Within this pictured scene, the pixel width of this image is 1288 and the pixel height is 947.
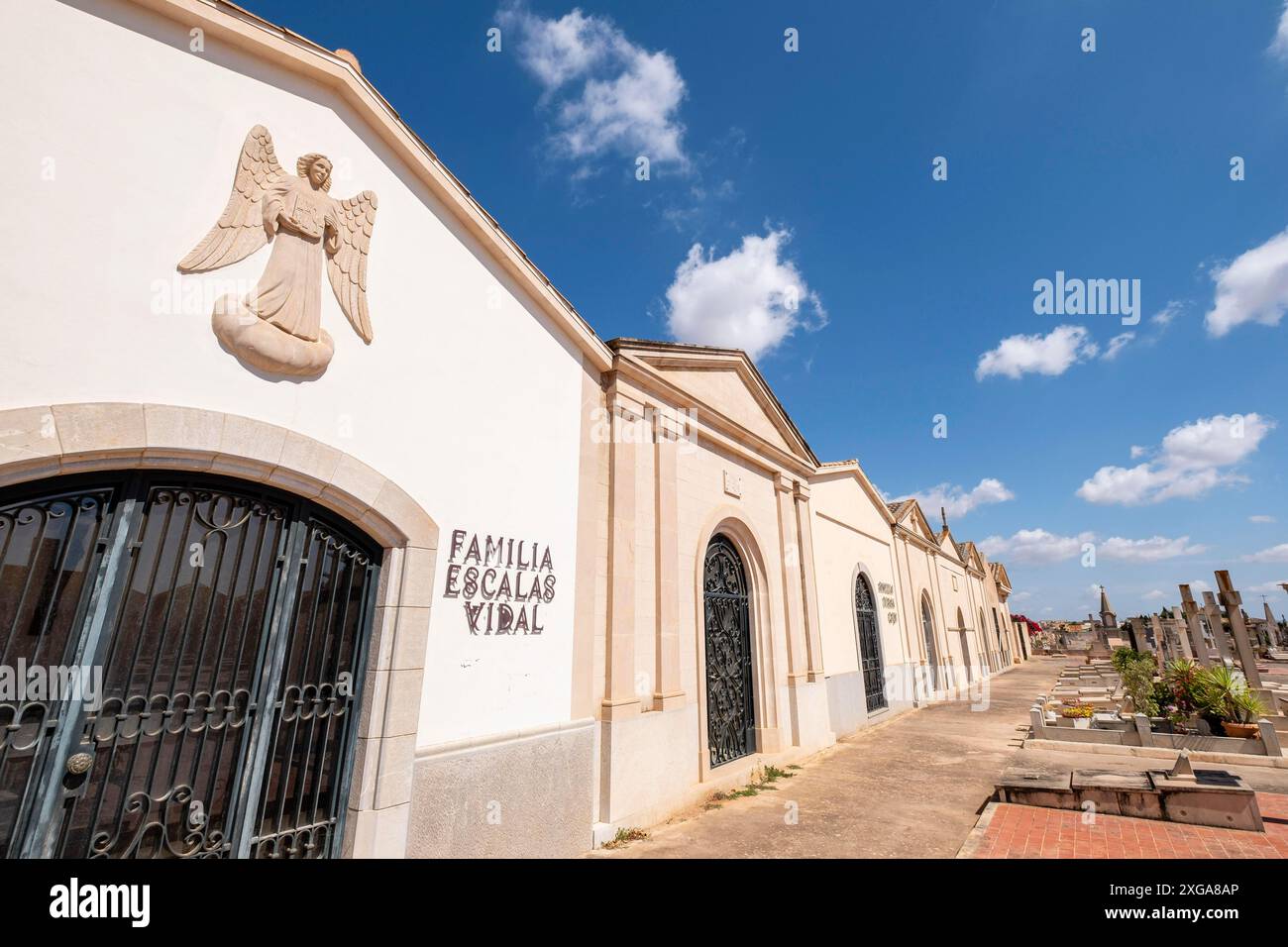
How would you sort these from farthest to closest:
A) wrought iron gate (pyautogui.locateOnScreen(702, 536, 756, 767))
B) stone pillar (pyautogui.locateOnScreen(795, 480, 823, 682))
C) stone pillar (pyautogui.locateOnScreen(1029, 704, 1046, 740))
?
stone pillar (pyautogui.locateOnScreen(795, 480, 823, 682)) < stone pillar (pyautogui.locateOnScreen(1029, 704, 1046, 740)) < wrought iron gate (pyautogui.locateOnScreen(702, 536, 756, 767))

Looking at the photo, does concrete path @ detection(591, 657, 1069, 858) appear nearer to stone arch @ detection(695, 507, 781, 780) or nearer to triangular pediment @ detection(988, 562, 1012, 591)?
stone arch @ detection(695, 507, 781, 780)

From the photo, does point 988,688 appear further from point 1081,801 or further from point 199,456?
point 199,456

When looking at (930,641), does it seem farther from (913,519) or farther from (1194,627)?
(1194,627)

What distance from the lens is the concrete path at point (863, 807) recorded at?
573cm

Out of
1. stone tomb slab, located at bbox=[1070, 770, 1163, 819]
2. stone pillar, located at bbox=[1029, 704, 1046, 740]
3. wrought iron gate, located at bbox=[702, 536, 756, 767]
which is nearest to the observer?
stone tomb slab, located at bbox=[1070, 770, 1163, 819]

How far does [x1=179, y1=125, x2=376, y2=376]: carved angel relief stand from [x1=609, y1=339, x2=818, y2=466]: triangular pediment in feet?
12.7

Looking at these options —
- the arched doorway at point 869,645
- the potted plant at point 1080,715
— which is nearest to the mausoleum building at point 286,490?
the arched doorway at point 869,645

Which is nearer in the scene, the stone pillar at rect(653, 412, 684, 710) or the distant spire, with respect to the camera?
the stone pillar at rect(653, 412, 684, 710)

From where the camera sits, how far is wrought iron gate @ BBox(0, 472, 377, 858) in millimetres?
2877

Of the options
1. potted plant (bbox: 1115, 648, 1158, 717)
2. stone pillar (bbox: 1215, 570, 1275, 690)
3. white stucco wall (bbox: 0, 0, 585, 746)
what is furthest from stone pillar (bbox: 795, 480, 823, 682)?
stone pillar (bbox: 1215, 570, 1275, 690)

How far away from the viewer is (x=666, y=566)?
7.52 meters

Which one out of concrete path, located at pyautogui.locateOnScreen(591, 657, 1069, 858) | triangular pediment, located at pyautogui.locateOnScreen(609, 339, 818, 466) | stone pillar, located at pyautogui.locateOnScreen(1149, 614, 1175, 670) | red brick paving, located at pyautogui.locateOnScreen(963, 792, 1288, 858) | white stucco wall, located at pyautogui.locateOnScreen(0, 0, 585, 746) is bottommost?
concrete path, located at pyautogui.locateOnScreen(591, 657, 1069, 858)

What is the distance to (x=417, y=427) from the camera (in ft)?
15.5

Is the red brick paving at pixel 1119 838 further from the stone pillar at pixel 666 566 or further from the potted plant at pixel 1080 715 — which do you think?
the potted plant at pixel 1080 715
